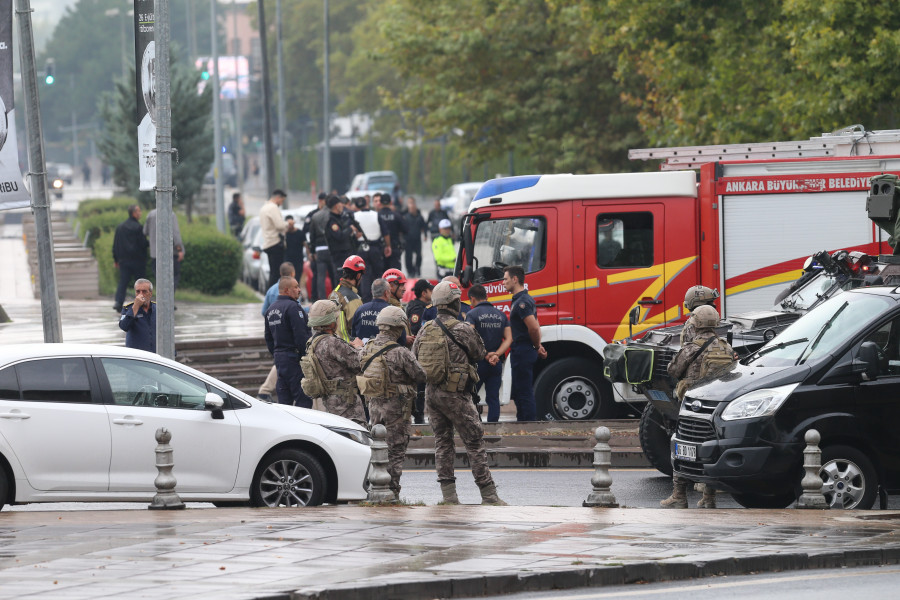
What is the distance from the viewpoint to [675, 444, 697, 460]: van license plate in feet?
36.5

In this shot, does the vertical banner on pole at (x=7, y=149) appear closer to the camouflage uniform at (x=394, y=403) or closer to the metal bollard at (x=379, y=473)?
the camouflage uniform at (x=394, y=403)

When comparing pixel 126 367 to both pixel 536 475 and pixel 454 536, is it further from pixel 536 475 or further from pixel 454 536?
pixel 536 475

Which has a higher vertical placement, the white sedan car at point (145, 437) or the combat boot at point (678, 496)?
the white sedan car at point (145, 437)

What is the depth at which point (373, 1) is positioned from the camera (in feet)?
255

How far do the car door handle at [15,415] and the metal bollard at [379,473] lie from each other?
265 centimetres

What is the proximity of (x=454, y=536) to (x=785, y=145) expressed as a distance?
942 cm

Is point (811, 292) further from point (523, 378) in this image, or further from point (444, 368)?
point (444, 368)

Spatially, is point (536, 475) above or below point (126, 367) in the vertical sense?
below

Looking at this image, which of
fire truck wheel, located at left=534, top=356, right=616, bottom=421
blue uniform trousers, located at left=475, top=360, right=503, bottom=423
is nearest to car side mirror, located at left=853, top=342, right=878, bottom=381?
blue uniform trousers, located at left=475, top=360, right=503, bottom=423

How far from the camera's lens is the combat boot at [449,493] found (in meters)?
11.6

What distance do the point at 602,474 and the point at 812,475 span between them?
1.60 meters

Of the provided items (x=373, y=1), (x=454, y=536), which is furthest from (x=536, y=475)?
(x=373, y=1)

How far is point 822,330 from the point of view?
11.4 meters

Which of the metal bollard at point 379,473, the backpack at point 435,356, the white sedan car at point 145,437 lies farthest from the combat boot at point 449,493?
the backpack at point 435,356
